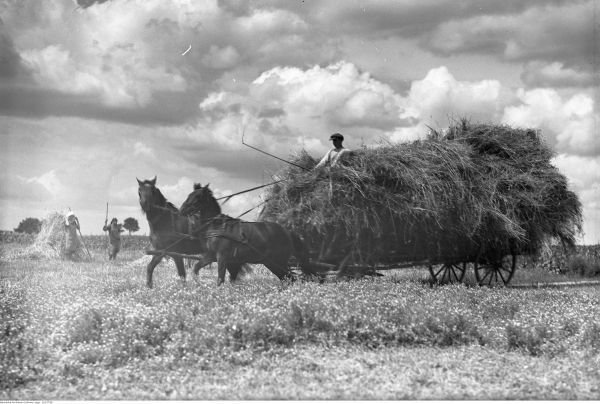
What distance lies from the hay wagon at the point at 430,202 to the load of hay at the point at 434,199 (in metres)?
0.02

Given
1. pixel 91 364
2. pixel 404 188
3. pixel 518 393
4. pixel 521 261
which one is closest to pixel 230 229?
pixel 404 188

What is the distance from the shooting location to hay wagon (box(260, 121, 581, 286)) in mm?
10781

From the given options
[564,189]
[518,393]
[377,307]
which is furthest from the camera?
[564,189]

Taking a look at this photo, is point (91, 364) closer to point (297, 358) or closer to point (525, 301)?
point (297, 358)

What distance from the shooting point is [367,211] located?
1084 centimetres

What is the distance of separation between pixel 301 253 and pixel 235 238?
4.20 feet

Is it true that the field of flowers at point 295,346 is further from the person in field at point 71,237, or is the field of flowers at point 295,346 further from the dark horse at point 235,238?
the person in field at point 71,237

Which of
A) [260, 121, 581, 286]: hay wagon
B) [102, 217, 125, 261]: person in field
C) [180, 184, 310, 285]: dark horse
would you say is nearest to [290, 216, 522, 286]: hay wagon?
[260, 121, 581, 286]: hay wagon

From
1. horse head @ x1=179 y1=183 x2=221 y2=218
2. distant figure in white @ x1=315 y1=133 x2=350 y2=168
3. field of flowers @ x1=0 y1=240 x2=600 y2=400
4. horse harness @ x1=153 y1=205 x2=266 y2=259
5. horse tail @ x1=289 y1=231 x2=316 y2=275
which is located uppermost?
distant figure in white @ x1=315 y1=133 x2=350 y2=168

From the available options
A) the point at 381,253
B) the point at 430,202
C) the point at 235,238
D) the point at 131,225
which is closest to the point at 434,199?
the point at 430,202

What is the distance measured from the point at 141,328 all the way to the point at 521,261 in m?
18.1

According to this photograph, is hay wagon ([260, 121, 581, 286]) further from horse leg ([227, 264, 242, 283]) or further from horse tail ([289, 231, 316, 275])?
horse leg ([227, 264, 242, 283])

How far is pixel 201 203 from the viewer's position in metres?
11.3

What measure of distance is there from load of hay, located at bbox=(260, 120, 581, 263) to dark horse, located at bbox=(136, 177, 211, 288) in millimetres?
1503
